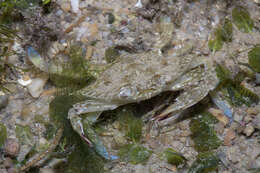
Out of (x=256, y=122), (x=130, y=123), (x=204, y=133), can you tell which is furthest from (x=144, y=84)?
(x=256, y=122)

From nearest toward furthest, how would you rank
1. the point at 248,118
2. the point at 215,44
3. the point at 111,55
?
the point at 248,118
the point at 111,55
the point at 215,44

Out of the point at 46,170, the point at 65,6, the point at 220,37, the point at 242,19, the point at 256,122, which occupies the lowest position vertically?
the point at 46,170

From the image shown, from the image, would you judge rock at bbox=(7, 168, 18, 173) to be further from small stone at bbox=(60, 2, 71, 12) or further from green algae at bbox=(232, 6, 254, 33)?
green algae at bbox=(232, 6, 254, 33)

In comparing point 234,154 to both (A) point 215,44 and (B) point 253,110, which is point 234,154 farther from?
(A) point 215,44

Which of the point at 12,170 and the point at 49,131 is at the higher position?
the point at 49,131

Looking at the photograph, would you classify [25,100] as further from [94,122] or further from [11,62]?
[94,122]

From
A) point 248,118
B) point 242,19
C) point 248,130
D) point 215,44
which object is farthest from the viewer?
point 242,19

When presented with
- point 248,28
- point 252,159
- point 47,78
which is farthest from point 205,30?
point 47,78

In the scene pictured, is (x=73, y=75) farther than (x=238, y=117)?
Yes
